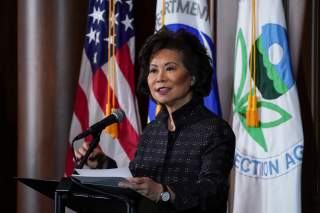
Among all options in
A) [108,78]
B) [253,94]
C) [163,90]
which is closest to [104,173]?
[163,90]

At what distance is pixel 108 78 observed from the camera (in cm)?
329

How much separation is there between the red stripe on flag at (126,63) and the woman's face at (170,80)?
132 centimetres

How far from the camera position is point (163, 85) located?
1944mm

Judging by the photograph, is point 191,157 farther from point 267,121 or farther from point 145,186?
point 267,121

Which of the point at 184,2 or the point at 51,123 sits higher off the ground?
the point at 184,2

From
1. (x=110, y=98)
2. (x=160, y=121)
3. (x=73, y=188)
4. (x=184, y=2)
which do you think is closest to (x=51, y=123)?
(x=110, y=98)

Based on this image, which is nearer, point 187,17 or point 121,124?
point 187,17

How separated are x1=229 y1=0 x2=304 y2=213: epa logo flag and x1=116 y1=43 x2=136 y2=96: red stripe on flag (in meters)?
0.75

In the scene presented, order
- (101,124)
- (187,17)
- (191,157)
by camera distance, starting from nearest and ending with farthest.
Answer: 1. (101,124)
2. (191,157)
3. (187,17)

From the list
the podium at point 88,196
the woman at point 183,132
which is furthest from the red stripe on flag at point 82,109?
the podium at point 88,196

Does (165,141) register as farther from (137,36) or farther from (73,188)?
(137,36)

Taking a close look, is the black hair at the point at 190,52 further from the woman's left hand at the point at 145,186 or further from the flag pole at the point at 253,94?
the flag pole at the point at 253,94

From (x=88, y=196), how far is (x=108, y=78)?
1.88m
